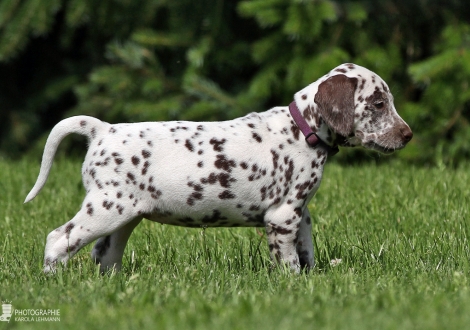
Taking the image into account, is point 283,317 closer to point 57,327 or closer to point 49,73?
point 57,327

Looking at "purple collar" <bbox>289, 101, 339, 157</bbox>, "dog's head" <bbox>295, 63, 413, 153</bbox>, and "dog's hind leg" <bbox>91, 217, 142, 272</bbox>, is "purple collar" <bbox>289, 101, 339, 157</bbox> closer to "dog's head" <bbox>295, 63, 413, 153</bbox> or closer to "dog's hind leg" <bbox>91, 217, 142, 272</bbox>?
"dog's head" <bbox>295, 63, 413, 153</bbox>

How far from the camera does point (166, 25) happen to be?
11055 millimetres

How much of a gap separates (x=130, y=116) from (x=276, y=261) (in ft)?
19.4

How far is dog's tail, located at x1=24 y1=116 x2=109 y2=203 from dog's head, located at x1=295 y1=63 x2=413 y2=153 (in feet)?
4.40

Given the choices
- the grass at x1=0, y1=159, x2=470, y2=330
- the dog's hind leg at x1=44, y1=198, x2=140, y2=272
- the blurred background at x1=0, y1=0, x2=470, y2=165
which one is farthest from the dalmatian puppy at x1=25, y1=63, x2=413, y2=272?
the blurred background at x1=0, y1=0, x2=470, y2=165

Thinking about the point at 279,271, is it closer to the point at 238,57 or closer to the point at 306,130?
the point at 306,130

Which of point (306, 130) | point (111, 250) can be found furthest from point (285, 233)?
point (111, 250)

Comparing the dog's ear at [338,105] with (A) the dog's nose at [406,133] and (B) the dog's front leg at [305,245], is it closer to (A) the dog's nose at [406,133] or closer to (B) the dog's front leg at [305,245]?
(A) the dog's nose at [406,133]

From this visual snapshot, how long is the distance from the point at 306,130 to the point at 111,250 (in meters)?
1.51

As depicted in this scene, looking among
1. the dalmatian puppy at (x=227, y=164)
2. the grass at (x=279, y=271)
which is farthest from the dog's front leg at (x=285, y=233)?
the grass at (x=279, y=271)

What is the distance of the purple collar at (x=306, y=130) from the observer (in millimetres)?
5047

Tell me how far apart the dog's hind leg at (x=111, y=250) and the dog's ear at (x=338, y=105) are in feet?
4.71

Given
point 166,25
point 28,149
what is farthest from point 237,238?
point 28,149

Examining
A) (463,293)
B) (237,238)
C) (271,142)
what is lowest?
(237,238)
